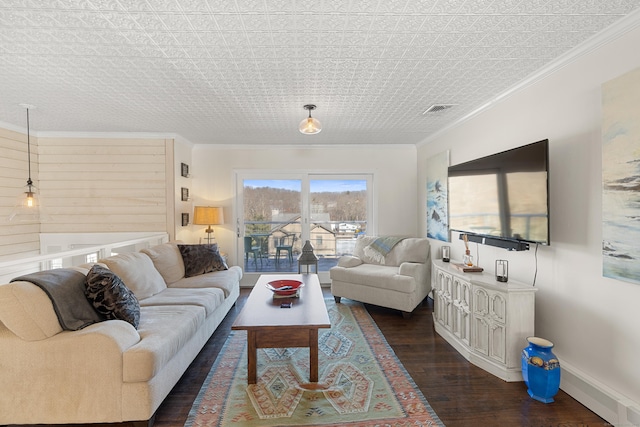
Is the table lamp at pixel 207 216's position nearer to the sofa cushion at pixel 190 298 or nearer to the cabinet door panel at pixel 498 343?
the sofa cushion at pixel 190 298

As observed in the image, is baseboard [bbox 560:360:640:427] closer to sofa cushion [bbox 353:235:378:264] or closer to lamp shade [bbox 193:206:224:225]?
sofa cushion [bbox 353:235:378:264]

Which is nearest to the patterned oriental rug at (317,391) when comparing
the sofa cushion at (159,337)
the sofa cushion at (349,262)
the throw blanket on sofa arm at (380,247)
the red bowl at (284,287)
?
the sofa cushion at (159,337)

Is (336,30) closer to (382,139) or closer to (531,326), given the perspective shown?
(531,326)

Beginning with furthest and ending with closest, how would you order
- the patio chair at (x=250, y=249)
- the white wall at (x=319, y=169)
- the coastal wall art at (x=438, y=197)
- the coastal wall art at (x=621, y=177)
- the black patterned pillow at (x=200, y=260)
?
the patio chair at (x=250, y=249) < the white wall at (x=319, y=169) < the coastal wall art at (x=438, y=197) < the black patterned pillow at (x=200, y=260) < the coastal wall art at (x=621, y=177)

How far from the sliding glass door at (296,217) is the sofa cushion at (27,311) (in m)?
3.43

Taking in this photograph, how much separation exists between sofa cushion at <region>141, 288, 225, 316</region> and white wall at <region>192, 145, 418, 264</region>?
1979 millimetres

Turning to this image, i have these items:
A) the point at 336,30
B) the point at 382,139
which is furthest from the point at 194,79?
the point at 382,139

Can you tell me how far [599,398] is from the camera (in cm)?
203

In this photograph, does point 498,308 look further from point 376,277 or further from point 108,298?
point 108,298

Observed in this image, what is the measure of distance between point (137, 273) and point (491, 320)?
3169 millimetres

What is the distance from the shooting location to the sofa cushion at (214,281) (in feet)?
11.4

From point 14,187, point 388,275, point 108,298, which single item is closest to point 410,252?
point 388,275

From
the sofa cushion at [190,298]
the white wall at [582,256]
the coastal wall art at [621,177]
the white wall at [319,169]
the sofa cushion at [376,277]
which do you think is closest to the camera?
the coastal wall art at [621,177]

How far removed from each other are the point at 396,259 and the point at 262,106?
2.73 meters
